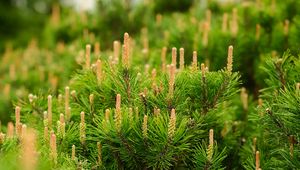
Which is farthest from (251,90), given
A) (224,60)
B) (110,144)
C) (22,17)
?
(22,17)

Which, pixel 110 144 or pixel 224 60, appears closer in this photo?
pixel 110 144

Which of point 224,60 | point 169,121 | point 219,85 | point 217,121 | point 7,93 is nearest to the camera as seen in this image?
point 169,121

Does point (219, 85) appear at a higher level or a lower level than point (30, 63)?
lower

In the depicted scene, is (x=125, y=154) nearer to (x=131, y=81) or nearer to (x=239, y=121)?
(x=131, y=81)

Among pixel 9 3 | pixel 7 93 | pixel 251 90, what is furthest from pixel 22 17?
pixel 251 90

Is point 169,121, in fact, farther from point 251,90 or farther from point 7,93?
point 7,93

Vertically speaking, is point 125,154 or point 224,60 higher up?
point 224,60

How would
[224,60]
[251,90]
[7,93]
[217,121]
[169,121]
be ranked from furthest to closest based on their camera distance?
[7,93], [251,90], [224,60], [217,121], [169,121]

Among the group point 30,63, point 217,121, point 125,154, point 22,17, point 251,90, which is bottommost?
point 125,154

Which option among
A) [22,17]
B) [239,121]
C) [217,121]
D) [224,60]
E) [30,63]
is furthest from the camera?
[22,17]
